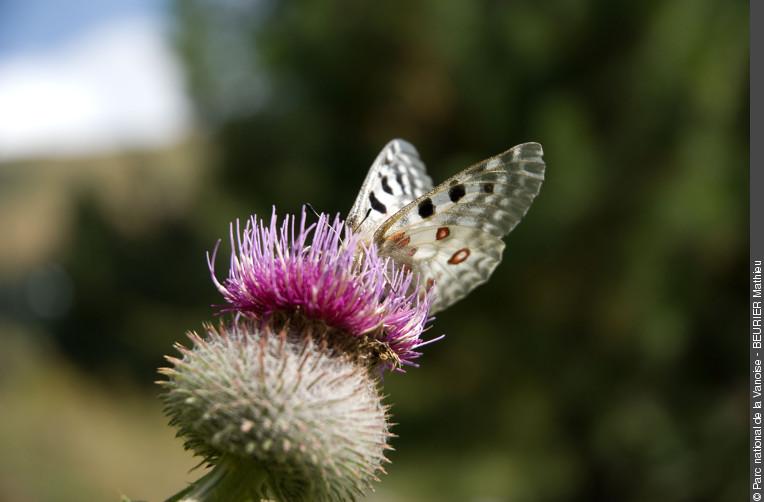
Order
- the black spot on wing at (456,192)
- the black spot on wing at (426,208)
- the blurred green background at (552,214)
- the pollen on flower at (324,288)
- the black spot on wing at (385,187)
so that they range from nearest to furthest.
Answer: the pollen on flower at (324,288), the black spot on wing at (426,208), the black spot on wing at (456,192), the black spot on wing at (385,187), the blurred green background at (552,214)

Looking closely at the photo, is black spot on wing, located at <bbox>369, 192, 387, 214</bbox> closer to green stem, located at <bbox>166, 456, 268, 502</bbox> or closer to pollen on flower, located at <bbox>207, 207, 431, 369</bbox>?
pollen on flower, located at <bbox>207, 207, 431, 369</bbox>

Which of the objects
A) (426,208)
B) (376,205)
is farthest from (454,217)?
(376,205)

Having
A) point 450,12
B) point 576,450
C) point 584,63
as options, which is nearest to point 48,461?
point 576,450

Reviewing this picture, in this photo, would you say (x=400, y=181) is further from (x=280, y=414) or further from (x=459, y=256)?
(x=280, y=414)

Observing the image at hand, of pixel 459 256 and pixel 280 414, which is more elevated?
pixel 459 256

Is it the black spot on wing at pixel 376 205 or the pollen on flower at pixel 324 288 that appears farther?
the black spot on wing at pixel 376 205

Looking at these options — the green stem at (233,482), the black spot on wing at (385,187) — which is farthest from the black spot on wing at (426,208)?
the green stem at (233,482)

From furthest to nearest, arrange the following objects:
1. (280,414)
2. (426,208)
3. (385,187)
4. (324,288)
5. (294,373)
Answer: (385,187) < (426,208) < (324,288) < (294,373) < (280,414)

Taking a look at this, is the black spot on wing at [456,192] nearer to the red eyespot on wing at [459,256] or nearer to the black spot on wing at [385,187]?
the red eyespot on wing at [459,256]
